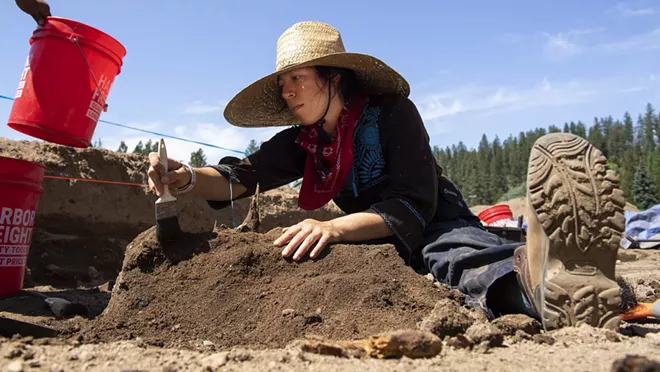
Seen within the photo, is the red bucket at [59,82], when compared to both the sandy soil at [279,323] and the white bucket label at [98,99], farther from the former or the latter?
the sandy soil at [279,323]

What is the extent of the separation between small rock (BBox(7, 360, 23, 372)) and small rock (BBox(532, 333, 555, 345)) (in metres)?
1.34

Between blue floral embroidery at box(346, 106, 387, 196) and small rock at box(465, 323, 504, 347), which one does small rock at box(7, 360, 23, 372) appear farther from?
blue floral embroidery at box(346, 106, 387, 196)

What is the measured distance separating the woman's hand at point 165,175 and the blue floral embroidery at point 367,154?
79 cm

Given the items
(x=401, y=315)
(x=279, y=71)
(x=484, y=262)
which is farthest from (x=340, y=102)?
(x=401, y=315)

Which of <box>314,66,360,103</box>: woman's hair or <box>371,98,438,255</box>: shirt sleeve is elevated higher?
<box>314,66,360,103</box>: woman's hair

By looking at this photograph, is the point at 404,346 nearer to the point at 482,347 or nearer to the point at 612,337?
the point at 482,347

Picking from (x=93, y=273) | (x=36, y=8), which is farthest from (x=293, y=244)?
(x=93, y=273)

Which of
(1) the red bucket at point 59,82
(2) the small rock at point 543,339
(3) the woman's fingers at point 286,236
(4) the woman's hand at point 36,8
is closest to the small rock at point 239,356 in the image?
(3) the woman's fingers at point 286,236

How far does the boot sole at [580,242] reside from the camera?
5.29ft

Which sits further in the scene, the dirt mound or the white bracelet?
the white bracelet

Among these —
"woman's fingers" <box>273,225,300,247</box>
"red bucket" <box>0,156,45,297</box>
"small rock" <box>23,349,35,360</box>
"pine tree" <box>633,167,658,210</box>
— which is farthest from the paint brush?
"pine tree" <box>633,167,658,210</box>

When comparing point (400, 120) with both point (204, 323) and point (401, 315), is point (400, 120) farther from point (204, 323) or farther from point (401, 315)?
point (204, 323)

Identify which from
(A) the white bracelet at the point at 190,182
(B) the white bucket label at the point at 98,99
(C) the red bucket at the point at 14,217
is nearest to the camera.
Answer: (A) the white bracelet at the point at 190,182

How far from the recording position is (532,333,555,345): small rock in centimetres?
152
